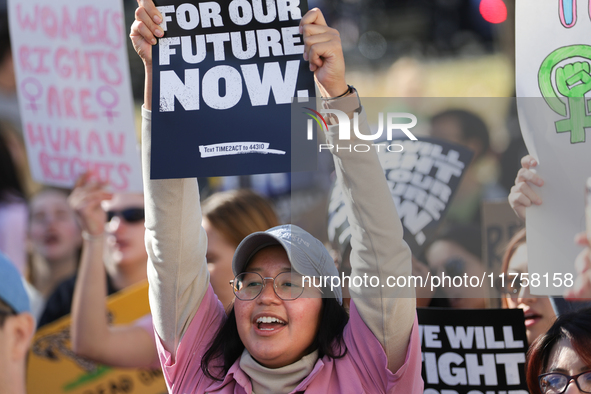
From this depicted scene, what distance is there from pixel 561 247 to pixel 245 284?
0.90 m

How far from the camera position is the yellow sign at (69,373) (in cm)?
294

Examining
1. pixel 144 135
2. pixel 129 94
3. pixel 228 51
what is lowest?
pixel 144 135


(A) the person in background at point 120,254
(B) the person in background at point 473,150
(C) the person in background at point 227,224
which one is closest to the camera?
(B) the person in background at point 473,150

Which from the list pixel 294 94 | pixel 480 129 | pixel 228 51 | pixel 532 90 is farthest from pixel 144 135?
pixel 532 90

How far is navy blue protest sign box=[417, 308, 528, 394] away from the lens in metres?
1.84

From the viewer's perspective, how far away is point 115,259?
10.0 feet

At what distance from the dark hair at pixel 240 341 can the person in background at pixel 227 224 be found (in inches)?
33.3

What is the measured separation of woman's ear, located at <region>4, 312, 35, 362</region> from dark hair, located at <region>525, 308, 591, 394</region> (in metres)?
2.27

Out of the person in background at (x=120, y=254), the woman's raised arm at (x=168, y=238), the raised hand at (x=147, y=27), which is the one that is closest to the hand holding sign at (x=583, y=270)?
the woman's raised arm at (x=168, y=238)

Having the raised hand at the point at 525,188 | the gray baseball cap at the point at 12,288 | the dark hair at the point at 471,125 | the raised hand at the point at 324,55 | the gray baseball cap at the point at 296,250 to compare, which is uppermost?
the raised hand at the point at 324,55

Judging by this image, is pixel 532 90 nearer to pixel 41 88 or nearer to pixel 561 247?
pixel 561 247

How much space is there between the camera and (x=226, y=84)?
1655 mm

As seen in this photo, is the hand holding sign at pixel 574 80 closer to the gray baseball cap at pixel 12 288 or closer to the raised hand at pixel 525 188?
the raised hand at pixel 525 188

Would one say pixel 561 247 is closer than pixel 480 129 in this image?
Yes
